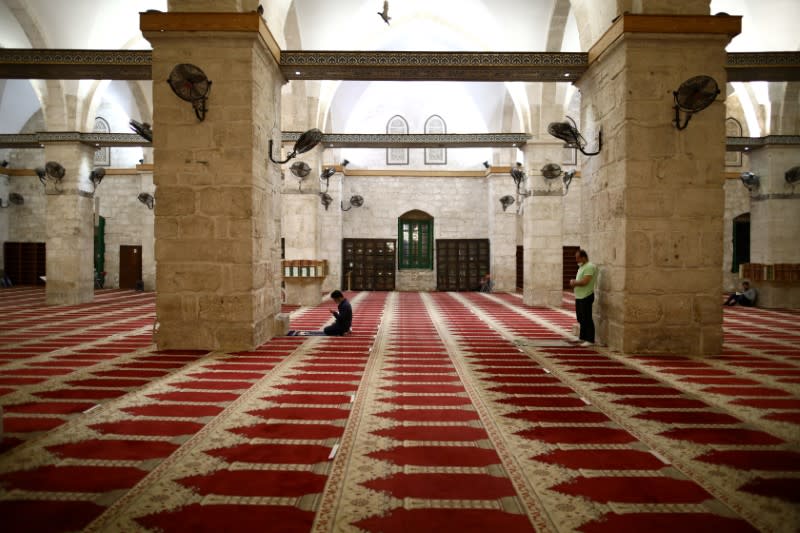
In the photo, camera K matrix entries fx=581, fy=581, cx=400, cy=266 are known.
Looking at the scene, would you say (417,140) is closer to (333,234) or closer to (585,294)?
(333,234)

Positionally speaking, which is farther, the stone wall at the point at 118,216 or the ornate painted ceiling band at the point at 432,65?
the stone wall at the point at 118,216

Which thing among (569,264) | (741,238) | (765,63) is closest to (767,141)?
(765,63)

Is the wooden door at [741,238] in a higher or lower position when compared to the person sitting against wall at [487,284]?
higher

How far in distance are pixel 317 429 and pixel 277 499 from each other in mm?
930

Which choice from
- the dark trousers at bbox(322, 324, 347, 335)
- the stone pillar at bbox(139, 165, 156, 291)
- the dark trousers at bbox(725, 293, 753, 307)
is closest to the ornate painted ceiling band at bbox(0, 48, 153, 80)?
the dark trousers at bbox(322, 324, 347, 335)

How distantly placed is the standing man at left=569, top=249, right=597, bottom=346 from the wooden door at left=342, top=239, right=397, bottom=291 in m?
11.5

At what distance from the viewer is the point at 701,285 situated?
578cm

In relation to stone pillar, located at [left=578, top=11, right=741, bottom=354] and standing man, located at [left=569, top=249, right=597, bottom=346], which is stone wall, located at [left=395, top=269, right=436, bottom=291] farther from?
stone pillar, located at [left=578, top=11, right=741, bottom=354]

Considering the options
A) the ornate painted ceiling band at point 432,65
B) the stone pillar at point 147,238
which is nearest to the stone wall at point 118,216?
the stone pillar at point 147,238

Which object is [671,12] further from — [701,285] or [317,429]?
[317,429]

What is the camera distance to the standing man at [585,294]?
6.32 m

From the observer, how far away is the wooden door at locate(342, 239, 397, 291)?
17.7 meters

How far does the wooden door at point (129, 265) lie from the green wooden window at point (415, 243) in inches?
319

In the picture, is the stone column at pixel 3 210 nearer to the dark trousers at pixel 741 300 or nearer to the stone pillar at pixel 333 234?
the stone pillar at pixel 333 234
